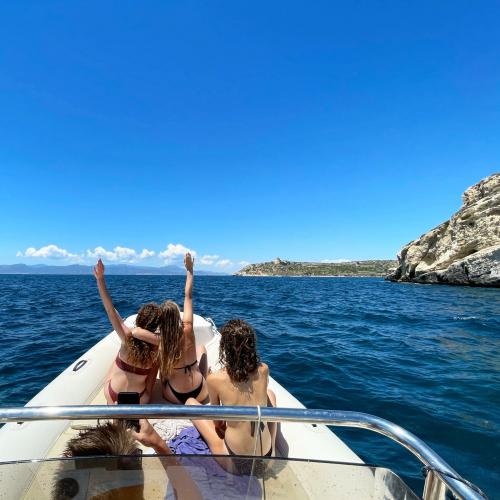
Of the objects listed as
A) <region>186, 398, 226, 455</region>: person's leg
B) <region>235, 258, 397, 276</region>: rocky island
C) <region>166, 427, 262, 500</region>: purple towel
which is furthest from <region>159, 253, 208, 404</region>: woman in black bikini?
<region>235, 258, 397, 276</region>: rocky island

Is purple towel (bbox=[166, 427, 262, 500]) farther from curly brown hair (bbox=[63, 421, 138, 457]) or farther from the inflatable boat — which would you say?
curly brown hair (bbox=[63, 421, 138, 457])

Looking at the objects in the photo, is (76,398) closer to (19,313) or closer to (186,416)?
(186,416)

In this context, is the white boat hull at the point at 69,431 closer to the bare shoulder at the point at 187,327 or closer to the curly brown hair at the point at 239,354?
the curly brown hair at the point at 239,354

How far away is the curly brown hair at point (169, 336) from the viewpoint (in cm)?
340

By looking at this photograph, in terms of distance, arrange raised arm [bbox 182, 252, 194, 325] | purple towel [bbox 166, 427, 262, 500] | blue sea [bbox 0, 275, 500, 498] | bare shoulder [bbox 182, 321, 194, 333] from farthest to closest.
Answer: blue sea [bbox 0, 275, 500, 498] → raised arm [bbox 182, 252, 194, 325] → bare shoulder [bbox 182, 321, 194, 333] → purple towel [bbox 166, 427, 262, 500]

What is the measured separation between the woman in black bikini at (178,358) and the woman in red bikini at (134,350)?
0.13 m

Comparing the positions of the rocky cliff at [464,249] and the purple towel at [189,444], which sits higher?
the rocky cliff at [464,249]

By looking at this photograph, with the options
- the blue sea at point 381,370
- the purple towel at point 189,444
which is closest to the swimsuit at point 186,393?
the purple towel at point 189,444

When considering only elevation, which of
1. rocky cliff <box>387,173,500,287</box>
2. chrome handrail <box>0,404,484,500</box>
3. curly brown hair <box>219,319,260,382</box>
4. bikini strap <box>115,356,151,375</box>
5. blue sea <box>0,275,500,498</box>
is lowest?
blue sea <box>0,275,500,498</box>

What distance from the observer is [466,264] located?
134ft

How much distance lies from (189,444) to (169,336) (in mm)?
1019

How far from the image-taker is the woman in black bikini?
134 inches

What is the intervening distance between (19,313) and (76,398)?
45.2 ft

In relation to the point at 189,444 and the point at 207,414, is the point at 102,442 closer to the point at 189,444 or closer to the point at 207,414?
the point at 207,414
